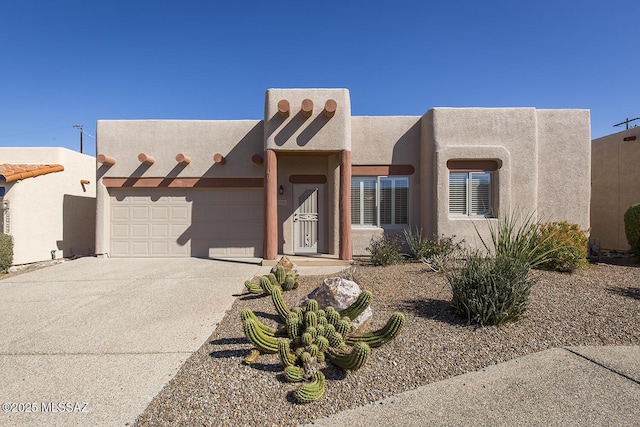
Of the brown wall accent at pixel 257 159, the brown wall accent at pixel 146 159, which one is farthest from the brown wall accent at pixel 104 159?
the brown wall accent at pixel 257 159

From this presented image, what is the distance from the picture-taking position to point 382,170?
1099 centimetres

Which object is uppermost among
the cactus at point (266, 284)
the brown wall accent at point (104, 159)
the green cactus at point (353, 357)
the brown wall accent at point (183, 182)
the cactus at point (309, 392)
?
the brown wall accent at point (104, 159)

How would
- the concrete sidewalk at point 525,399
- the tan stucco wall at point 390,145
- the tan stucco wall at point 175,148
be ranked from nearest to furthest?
1. the concrete sidewalk at point 525,399
2. the tan stucco wall at point 390,145
3. the tan stucco wall at point 175,148

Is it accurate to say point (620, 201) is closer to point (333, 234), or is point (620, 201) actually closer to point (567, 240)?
point (567, 240)

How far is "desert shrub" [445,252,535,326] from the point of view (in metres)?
4.51

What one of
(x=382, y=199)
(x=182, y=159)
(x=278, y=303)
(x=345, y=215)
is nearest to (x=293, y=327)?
(x=278, y=303)

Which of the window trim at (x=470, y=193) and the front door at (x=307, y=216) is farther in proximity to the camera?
the front door at (x=307, y=216)

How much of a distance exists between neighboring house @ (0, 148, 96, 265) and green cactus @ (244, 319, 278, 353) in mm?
10855

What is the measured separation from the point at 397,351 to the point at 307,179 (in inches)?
319

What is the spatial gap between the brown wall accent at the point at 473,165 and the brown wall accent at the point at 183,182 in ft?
20.2

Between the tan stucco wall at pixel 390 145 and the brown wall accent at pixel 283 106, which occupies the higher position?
the brown wall accent at pixel 283 106

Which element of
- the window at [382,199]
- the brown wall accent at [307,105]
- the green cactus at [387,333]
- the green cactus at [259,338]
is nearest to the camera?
the green cactus at [259,338]

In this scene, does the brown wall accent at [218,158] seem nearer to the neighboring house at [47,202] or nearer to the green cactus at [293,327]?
the neighboring house at [47,202]

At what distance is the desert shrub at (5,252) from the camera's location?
30.6 ft
